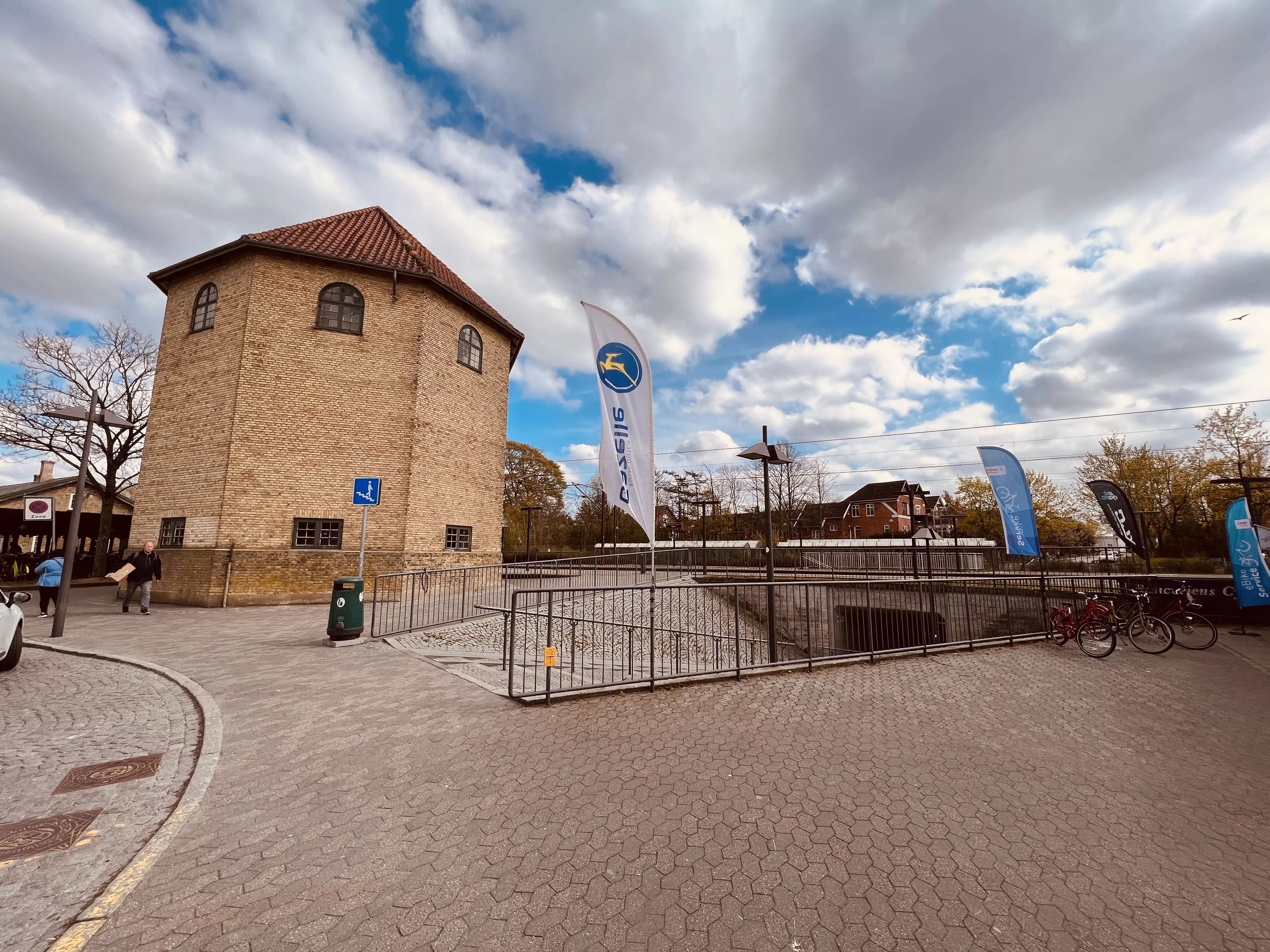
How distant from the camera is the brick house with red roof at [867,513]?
2333 inches

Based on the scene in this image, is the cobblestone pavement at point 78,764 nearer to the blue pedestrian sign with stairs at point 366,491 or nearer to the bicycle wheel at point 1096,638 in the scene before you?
the blue pedestrian sign with stairs at point 366,491

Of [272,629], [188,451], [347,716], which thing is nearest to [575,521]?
[188,451]

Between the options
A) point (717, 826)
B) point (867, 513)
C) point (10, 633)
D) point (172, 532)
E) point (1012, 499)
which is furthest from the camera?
point (867, 513)

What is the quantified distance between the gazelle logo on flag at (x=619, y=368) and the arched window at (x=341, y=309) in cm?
1126

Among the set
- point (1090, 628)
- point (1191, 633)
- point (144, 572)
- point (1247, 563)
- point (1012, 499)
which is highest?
point (1012, 499)

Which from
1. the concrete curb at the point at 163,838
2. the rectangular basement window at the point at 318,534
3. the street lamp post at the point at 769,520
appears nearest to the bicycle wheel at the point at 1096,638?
the street lamp post at the point at 769,520

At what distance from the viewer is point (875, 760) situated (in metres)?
4.24

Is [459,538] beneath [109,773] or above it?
above

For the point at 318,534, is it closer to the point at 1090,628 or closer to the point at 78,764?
the point at 78,764

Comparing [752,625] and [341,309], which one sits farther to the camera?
[341,309]

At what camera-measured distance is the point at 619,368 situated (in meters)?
8.12

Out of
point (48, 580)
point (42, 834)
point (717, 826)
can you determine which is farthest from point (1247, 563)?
point (48, 580)

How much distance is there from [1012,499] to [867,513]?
187ft

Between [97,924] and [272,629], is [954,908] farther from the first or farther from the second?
[272,629]
